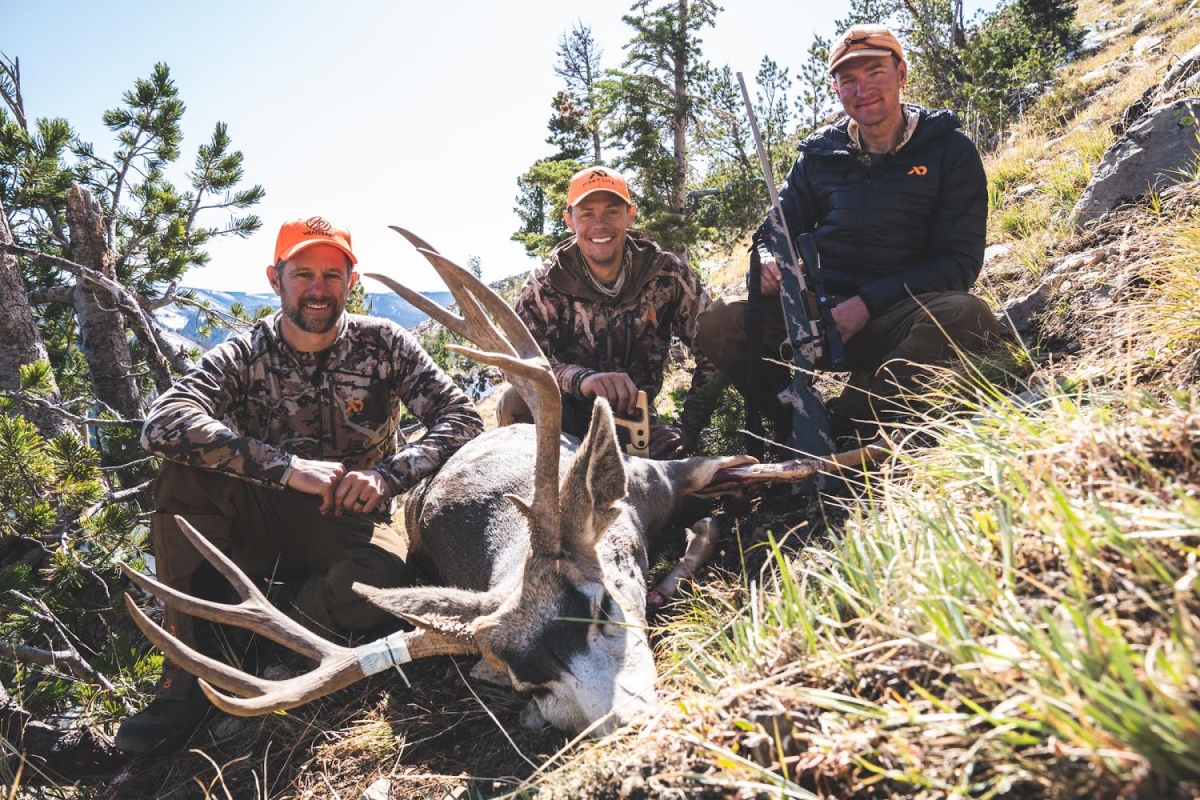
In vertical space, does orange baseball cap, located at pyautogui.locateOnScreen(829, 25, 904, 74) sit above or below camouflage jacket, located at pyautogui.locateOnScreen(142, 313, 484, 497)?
above

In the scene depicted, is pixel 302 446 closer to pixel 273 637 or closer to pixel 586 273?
pixel 273 637

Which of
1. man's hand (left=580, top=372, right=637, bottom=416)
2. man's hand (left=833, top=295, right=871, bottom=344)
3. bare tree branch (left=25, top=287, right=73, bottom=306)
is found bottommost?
man's hand (left=580, top=372, right=637, bottom=416)

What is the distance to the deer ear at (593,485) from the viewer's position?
10.9 feet

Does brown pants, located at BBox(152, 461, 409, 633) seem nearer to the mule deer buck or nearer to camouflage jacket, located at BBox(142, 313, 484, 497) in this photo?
camouflage jacket, located at BBox(142, 313, 484, 497)

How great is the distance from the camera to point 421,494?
200 inches

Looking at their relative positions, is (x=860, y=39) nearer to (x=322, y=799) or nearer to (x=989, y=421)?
(x=989, y=421)

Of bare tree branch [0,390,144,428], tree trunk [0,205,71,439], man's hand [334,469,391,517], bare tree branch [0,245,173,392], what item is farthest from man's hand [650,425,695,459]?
tree trunk [0,205,71,439]

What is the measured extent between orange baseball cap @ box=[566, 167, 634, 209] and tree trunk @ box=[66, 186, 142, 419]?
427 centimetres

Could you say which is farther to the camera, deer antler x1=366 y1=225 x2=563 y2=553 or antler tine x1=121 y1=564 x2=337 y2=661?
deer antler x1=366 y1=225 x2=563 y2=553

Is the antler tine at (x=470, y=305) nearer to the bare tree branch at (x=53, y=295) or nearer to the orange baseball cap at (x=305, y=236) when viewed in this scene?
the orange baseball cap at (x=305, y=236)

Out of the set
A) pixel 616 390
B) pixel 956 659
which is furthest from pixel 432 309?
pixel 956 659

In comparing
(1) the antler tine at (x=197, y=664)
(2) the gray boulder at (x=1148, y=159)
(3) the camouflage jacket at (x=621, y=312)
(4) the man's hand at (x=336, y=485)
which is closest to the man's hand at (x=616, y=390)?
(3) the camouflage jacket at (x=621, y=312)

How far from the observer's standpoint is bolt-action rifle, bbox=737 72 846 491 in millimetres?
4375

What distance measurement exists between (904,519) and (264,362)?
161 inches
